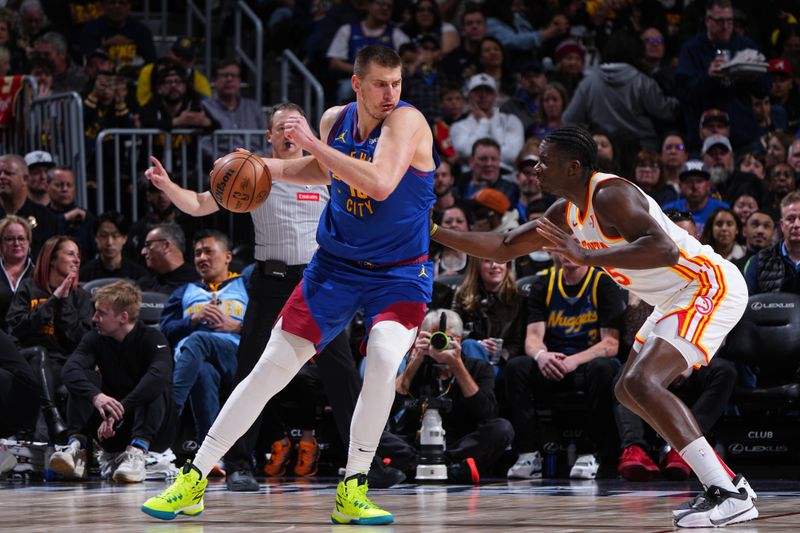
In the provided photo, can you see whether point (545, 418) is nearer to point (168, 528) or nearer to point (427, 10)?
point (168, 528)

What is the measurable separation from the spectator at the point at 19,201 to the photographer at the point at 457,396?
385 cm

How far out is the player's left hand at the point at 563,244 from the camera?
5.31 metres

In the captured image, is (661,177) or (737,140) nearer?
(661,177)

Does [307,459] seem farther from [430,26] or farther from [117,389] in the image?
[430,26]

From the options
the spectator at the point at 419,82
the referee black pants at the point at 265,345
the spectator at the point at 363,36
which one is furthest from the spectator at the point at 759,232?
the spectator at the point at 363,36

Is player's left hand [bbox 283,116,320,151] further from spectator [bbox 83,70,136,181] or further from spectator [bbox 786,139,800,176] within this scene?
spectator [bbox 83,70,136,181]

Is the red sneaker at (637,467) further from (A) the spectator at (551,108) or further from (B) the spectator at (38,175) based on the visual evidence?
(B) the spectator at (38,175)

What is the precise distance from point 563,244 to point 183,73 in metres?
7.79

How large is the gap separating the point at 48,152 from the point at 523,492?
6951 mm

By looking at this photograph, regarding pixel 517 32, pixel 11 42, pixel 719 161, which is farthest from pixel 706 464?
pixel 11 42

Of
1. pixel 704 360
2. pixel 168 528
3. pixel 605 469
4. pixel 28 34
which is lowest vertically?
pixel 605 469

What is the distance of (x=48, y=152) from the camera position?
12297mm

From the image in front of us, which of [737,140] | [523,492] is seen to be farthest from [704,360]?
[737,140]

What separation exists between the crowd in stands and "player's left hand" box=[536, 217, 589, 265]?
2.20 metres
